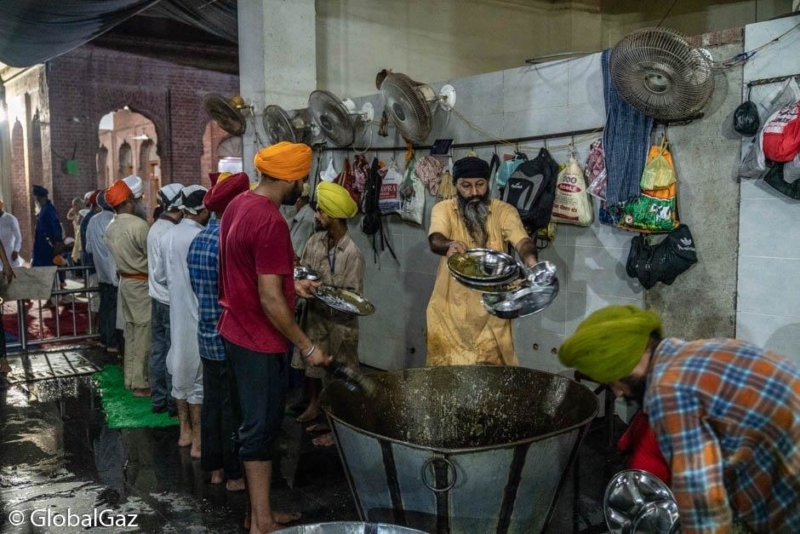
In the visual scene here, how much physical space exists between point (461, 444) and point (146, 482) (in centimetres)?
223

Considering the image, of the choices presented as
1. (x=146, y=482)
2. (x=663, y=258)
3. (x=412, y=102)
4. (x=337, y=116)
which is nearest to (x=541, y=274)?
(x=663, y=258)

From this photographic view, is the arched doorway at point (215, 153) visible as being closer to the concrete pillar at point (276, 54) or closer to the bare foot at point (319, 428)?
the concrete pillar at point (276, 54)

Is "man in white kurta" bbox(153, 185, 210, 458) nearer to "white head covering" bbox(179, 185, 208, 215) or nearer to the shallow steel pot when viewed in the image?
"white head covering" bbox(179, 185, 208, 215)

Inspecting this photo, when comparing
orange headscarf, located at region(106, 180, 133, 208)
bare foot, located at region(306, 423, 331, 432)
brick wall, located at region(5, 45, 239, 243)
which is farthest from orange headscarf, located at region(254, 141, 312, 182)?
brick wall, located at region(5, 45, 239, 243)

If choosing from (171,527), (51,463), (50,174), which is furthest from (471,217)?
(50,174)

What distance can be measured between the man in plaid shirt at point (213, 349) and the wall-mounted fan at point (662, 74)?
8.46 feet

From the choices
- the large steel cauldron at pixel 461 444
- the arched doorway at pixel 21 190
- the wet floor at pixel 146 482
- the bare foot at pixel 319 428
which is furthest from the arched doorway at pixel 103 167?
the large steel cauldron at pixel 461 444

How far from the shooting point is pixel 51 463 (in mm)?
5254

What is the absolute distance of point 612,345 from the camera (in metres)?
2.30

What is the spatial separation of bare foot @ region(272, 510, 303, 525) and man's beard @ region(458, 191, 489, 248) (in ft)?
6.54

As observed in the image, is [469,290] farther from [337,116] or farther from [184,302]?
[337,116]

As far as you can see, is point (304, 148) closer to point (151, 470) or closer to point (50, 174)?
point (151, 470)

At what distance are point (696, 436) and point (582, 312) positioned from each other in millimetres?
3456

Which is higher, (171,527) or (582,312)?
(582,312)
